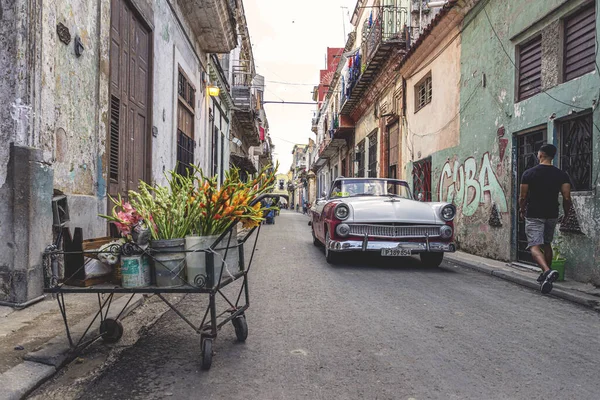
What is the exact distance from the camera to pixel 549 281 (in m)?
5.30

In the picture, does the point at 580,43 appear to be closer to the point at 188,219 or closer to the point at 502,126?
the point at 502,126

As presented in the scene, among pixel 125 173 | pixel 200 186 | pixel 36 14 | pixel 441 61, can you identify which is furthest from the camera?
pixel 441 61

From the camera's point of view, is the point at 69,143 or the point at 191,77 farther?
the point at 191,77

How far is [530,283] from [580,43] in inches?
134

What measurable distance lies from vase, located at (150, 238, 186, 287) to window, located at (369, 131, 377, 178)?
17575mm

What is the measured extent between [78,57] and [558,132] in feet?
21.1

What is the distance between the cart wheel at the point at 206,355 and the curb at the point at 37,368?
87cm

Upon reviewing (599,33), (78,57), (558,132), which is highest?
(599,33)

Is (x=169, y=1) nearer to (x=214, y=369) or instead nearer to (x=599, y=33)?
(x=599, y=33)

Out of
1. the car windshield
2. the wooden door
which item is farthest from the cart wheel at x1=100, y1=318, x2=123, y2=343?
the car windshield

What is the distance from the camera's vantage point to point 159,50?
905 centimetres

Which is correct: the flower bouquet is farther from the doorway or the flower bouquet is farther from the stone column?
the doorway

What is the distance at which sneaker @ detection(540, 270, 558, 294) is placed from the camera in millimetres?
5289

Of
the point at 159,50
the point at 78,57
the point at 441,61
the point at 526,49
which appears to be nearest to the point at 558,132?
the point at 526,49
